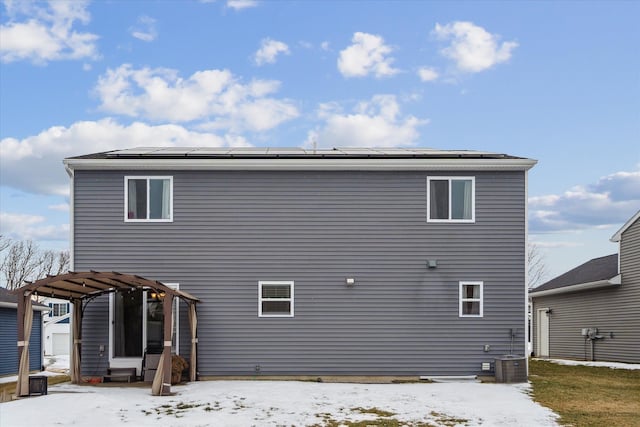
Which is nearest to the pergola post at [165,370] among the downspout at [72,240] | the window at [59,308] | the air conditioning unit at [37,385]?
the air conditioning unit at [37,385]

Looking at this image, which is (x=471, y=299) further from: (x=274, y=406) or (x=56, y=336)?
(x=56, y=336)

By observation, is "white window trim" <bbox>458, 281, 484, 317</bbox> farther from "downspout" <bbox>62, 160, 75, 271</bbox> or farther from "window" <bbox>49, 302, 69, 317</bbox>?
"window" <bbox>49, 302, 69, 317</bbox>

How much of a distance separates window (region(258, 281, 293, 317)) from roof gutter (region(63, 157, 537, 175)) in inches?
104

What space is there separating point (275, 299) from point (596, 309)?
1202cm

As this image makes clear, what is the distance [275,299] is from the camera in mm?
14219

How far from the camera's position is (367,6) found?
16500 millimetres

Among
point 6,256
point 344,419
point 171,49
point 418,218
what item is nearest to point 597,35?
point 418,218

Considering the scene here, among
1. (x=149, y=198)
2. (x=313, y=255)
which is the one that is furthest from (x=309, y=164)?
(x=149, y=198)

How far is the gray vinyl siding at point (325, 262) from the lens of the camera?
14.1 meters

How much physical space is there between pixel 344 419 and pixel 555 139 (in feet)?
39.0

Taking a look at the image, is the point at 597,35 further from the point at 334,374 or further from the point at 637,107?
the point at 334,374

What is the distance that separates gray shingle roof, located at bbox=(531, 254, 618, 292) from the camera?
20.8m

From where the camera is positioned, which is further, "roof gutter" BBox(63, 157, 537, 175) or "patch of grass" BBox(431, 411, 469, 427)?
"roof gutter" BBox(63, 157, 537, 175)

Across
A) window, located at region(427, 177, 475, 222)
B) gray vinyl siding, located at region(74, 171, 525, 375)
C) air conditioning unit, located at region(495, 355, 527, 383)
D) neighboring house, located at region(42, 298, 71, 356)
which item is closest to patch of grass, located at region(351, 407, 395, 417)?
gray vinyl siding, located at region(74, 171, 525, 375)
